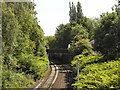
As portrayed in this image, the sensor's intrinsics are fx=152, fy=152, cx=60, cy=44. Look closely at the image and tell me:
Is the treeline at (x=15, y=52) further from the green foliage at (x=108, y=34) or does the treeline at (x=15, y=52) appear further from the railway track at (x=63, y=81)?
the green foliage at (x=108, y=34)

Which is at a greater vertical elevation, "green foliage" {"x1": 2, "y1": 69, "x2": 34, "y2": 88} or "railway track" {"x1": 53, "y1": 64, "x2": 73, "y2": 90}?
"green foliage" {"x1": 2, "y1": 69, "x2": 34, "y2": 88}

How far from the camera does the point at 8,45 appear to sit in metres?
18.1

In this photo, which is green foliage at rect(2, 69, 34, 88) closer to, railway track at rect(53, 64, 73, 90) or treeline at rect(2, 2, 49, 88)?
treeline at rect(2, 2, 49, 88)

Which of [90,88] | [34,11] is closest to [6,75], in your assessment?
[90,88]

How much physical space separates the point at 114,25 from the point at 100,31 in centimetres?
211

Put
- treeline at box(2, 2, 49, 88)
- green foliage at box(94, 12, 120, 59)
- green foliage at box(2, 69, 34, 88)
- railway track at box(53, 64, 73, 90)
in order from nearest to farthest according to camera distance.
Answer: green foliage at box(2, 69, 34, 88) → treeline at box(2, 2, 49, 88) → green foliage at box(94, 12, 120, 59) → railway track at box(53, 64, 73, 90)

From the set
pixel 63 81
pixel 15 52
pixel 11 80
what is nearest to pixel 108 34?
pixel 63 81

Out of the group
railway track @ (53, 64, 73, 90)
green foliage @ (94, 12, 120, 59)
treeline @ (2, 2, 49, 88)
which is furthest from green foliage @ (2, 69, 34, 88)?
green foliage @ (94, 12, 120, 59)

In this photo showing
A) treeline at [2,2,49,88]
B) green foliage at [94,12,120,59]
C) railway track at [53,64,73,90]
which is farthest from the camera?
railway track at [53,64,73,90]

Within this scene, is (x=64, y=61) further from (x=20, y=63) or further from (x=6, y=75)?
(x=6, y=75)

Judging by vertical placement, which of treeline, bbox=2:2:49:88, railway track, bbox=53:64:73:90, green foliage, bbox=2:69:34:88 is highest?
treeline, bbox=2:2:49:88

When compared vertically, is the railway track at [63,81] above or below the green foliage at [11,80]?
below

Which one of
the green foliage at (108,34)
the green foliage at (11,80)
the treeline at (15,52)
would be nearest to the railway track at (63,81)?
the treeline at (15,52)

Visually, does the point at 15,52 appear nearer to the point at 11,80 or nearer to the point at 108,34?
the point at 11,80
